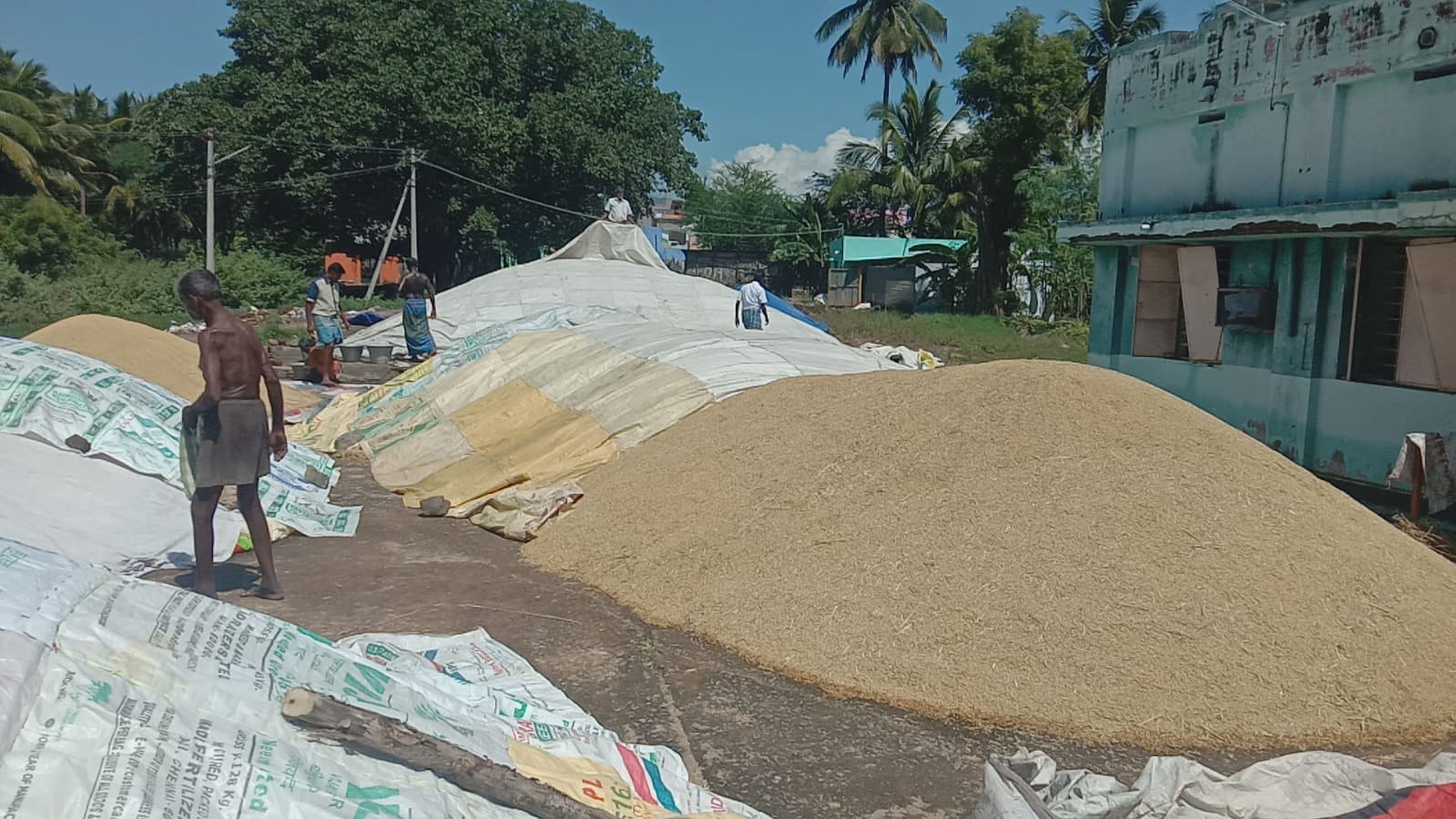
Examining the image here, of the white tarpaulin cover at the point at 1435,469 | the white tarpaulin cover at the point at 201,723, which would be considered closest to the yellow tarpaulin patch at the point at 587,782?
the white tarpaulin cover at the point at 201,723

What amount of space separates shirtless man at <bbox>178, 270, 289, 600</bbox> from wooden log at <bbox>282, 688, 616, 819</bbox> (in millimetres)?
2417

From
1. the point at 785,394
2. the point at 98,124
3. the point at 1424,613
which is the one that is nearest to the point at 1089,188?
the point at 785,394

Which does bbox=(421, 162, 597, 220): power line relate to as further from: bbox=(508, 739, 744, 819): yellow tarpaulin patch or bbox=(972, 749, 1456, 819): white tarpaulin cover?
bbox=(972, 749, 1456, 819): white tarpaulin cover

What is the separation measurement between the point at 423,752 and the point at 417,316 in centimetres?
1187

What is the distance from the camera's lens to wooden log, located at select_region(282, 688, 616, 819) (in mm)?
2551

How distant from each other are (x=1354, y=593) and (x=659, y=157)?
2810 cm

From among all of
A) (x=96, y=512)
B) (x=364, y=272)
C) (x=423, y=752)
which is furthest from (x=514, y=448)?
(x=364, y=272)

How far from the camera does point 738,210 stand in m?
42.4

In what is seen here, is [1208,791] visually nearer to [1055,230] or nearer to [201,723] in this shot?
[201,723]

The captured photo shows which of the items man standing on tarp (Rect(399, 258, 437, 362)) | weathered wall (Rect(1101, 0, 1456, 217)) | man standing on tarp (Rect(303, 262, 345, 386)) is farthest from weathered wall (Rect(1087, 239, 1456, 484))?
man standing on tarp (Rect(303, 262, 345, 386))

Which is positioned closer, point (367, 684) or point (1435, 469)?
point (367, 684)

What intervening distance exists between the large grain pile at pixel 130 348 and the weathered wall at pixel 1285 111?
333 inches

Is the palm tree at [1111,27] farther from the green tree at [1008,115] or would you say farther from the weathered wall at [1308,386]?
the weathered wall at [1308,386]

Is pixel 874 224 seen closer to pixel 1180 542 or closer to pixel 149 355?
pixel 149 355
